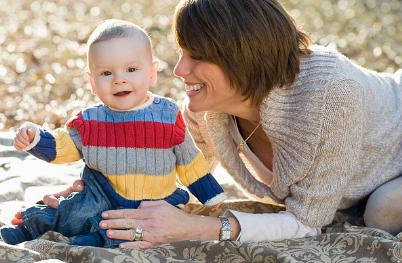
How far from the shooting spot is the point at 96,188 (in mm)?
3176

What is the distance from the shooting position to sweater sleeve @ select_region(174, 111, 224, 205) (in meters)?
3.20

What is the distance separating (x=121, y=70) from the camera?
3.03 metres

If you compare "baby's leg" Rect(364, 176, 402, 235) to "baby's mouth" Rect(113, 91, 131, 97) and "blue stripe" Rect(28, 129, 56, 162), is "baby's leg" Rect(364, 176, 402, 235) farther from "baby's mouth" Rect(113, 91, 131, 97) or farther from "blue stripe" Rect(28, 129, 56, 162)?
"blue stripe" Rect(28, 129, 56, 162)

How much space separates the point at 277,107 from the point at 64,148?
838mm

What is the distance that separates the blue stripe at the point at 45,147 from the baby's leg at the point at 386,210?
1333mm

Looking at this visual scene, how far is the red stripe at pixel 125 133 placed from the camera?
122 inches

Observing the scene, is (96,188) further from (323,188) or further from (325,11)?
(325,11)

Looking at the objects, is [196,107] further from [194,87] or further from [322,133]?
[322,133]

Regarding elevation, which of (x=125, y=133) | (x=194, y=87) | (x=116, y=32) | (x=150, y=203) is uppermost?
(x=116, y=32)

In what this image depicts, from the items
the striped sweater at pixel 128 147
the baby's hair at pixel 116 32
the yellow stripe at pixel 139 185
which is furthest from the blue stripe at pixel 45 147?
the baby's hair at pixel 116 32

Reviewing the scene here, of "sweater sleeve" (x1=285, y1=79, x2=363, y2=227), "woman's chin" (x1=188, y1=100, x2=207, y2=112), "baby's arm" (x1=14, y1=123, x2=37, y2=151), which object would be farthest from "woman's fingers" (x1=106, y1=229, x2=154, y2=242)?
"sweater sleeve" (x1=285, y1=79, x2=363, y2=227)

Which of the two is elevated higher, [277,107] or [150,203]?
[277,107]

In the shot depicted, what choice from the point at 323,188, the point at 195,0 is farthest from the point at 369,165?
the point at 195,0

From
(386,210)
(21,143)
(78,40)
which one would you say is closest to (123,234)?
(21,143)
